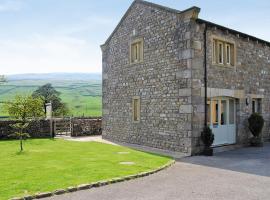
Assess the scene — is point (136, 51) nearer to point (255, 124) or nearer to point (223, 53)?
point (223, 53)

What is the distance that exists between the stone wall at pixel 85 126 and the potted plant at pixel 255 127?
11.8 m

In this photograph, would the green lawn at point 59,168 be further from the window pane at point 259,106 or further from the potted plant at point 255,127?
the window pane at point 259,106

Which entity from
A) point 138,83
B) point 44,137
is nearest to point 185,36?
point 138,83

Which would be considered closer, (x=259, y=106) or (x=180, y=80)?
(x=180, y=80)

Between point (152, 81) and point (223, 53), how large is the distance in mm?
3805

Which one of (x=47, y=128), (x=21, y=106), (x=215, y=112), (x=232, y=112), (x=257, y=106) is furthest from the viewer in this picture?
(x=47, y=128)

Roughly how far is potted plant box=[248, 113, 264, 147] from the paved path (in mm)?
4642

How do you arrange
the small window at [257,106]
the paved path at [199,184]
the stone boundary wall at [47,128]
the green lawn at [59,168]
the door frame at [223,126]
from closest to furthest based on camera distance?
the paved path at [199,184] → the green lawn at [59,168] → the door frame at [223,126] → the small window at [257,106] → the stone boundary wall at [47,128]

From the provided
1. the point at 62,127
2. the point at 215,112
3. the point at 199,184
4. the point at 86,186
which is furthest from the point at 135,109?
the point at 86,186

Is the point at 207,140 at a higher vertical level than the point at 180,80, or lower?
lower

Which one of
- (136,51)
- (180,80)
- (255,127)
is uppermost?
(136,51)

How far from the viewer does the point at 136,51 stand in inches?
697

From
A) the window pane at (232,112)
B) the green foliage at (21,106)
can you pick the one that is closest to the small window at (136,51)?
the window pane at (232,112)

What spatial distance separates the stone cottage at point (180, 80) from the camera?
14.1 meters
